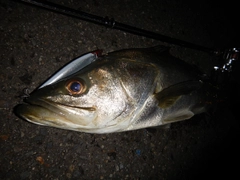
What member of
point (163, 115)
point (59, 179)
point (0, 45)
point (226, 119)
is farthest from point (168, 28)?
point (59, 179)

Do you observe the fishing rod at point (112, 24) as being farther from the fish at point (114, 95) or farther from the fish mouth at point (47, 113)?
the fish mouth at point (47, 113)

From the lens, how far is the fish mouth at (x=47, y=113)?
1.38 m

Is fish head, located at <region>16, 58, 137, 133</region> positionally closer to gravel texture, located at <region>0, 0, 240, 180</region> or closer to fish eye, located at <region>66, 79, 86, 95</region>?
fish eye, located at <region>66, 79, 86, 95</region>

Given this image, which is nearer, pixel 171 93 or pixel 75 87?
pixel 75 87

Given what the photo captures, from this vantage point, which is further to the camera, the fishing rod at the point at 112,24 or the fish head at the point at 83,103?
the fishing rod at the point at 112,24

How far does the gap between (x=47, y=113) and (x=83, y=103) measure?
12.0 inches

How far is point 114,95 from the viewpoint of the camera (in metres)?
1.58

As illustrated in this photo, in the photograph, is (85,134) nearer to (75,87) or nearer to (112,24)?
(75,87)

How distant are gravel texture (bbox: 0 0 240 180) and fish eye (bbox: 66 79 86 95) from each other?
0.62 meters

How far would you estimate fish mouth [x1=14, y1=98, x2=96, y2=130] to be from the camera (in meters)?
1.38

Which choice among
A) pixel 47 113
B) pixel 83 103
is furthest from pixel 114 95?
pixel 47 113

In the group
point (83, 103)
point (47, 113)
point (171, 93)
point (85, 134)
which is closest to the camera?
point (47, 113)

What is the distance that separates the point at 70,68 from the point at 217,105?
225cm

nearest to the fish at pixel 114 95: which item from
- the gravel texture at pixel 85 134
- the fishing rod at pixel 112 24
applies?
the fishing rod at pixel 112 24
